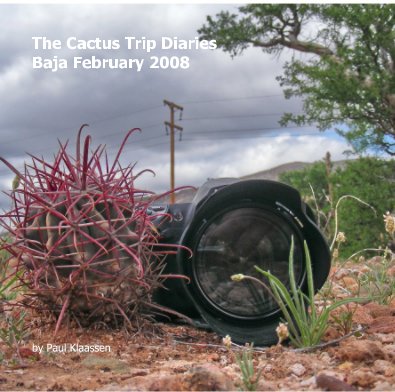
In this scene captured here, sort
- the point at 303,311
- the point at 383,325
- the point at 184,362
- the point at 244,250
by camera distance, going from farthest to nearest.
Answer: the point at 383,325 < the point at 244,250 < the point at 303,311 < the point at 184,362

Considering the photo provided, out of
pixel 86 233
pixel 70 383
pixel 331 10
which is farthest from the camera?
pixel 331 10

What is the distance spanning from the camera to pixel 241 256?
9.04ft

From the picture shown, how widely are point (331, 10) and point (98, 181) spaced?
1120 centimetres

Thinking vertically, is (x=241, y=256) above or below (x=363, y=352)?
above

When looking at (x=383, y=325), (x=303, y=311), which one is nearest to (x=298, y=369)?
(x=303, y=311)

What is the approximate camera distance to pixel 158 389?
1.84 m

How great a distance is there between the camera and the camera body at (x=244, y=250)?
2711 mm

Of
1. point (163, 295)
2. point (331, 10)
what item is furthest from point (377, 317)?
point (331, 10)

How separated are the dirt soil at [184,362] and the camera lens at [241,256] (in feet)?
0.62

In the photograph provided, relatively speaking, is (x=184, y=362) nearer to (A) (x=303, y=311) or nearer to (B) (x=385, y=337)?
(A) (x=303, y=311)

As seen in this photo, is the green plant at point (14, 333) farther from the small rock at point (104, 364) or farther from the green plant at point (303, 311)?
the green plant at point (303, 311)

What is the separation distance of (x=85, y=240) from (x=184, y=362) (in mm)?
595

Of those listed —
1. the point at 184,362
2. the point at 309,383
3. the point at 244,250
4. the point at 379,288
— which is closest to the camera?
the point at 309,383

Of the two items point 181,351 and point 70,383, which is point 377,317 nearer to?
point 181,351
